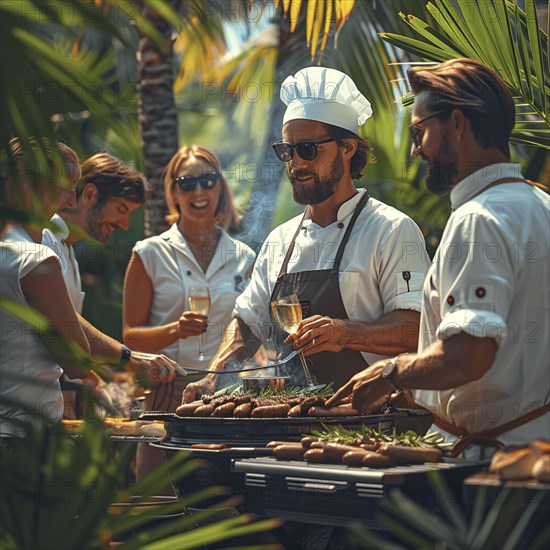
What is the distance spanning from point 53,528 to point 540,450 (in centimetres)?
122

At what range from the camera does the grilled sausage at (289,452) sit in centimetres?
337

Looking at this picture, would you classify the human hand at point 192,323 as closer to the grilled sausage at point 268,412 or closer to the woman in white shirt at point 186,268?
the woman in white shirt at point 186,268

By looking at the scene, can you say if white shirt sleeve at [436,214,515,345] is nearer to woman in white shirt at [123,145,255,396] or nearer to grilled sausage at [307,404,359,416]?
grilled sausage at [307,404,359,416]

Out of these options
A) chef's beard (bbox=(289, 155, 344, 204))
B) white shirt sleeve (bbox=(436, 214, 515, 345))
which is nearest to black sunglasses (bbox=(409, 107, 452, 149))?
white shirt sleeve (bbox=(436, 214, 515, 345))

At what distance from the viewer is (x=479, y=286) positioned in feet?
10.2

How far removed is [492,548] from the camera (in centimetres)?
252

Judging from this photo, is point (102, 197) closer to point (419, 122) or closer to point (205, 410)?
point (205, 410)

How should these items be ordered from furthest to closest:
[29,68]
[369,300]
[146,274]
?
1. [146,274]
2. [369,300]
3. [29,68]

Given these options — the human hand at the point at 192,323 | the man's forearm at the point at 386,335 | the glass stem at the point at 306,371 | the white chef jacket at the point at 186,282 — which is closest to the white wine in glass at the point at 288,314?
the glass stem at the point at 306,371

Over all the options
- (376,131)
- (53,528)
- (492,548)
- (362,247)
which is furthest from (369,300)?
(376,131)

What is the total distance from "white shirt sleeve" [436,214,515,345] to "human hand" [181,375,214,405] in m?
1.57

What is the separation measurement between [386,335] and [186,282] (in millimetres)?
Result: 1870

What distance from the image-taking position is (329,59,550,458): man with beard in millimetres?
3104

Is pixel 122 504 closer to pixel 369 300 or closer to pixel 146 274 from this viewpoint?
pixel 369 300
